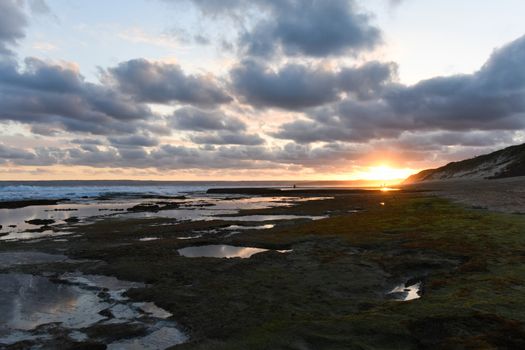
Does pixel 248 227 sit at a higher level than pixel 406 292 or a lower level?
higher

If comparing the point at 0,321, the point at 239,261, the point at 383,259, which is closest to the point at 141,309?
the point at 0,321

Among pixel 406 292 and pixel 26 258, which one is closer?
pixel 406 292

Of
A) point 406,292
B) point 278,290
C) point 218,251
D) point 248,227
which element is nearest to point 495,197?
point 248,227

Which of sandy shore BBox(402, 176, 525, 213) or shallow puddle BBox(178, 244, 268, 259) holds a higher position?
sandy shore BBox(402, 176, 525, 213)

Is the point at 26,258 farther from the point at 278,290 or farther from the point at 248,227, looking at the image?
the point at 248,227

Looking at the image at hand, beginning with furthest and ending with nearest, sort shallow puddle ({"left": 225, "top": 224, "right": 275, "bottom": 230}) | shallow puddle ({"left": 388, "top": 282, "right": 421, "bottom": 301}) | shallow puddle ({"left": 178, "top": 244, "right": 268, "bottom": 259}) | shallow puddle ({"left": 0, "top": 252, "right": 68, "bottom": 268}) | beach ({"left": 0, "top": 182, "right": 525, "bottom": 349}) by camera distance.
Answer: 1. shallow puddle ({"left": 225, "top": 224, "right": 275, "bottom": 230})
2. shallow puddle ({"left": 178, "top": 244, "right": 268, "bottom": 259})
3. shallow puddle ({"left": 0, "top": 252, "right": 68, "bottom": 268})
4. shallow puddle ({"left": 388, "top": 282, "right": 421, "bottom": 301})
5. beach ({"left": 0, "top": 182, "right": 525, "bottom": 349})

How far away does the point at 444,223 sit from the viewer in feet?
80.0

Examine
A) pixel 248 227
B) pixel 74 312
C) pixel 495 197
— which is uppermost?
pixel 495 197

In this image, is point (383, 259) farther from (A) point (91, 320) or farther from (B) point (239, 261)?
(A) point (91, 320)

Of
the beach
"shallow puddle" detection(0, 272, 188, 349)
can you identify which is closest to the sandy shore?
the beach

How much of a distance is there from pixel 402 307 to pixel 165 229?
21847 mm

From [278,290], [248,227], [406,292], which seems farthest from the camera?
[248,227]

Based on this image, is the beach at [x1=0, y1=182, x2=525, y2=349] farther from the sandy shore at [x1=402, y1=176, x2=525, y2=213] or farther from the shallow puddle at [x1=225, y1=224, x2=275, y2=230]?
the sandy shore at [x1=402, y1=176, x2=525, y2=213]

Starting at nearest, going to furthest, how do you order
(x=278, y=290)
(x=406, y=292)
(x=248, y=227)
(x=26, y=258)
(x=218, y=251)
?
(x=406, y=292) < (x=278, y=290) < (x=26, y=258) < (x=218, y=251) < (x=248, y=227)
